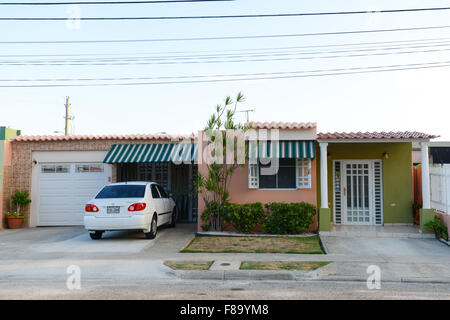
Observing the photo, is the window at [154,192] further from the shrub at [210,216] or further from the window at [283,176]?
the window at [283,176]

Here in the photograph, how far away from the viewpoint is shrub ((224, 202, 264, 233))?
12445 mm

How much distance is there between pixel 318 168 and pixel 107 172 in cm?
733

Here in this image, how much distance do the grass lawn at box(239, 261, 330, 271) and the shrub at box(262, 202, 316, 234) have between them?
3738 mm

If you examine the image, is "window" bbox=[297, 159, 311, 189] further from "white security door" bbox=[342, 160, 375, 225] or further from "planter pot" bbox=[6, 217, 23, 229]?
"planter pot" bbox=[6, 217, 23, 229]

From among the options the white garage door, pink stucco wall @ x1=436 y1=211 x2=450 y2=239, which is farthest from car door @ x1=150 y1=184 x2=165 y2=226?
pink stucco wall @ x1=436 y1=211 x2=450 y2=239

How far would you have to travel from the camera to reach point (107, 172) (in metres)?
15.1

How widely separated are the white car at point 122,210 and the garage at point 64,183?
355 cm

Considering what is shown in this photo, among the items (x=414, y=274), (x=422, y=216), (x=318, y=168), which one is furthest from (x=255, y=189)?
(x=414, y=274)

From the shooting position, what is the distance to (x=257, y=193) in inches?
505

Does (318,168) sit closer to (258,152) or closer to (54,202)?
(258,152)

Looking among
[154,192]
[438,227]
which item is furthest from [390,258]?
[154,192]

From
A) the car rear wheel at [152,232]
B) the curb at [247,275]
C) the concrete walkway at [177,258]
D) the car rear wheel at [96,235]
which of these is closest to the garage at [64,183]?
the concrete walkway at [177,258]

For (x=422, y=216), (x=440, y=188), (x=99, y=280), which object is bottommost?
(x=99, y=280)
